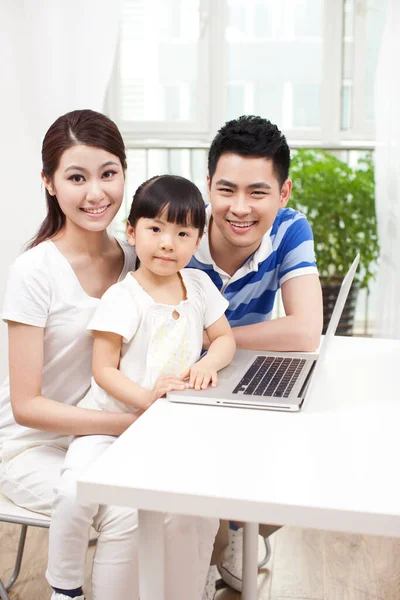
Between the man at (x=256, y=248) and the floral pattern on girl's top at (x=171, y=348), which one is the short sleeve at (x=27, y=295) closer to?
the floral pattern on girl's top at (x=171, y=348)

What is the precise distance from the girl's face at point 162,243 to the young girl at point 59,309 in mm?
116

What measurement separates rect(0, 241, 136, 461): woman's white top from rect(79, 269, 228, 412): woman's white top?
0.27 feet

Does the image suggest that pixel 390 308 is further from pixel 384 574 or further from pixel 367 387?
pixel 367 387

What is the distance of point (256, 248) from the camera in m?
1.73

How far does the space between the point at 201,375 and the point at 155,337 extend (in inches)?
4.7

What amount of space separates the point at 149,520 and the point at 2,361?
216 cm

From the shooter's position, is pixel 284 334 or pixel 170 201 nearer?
pixel 170 201

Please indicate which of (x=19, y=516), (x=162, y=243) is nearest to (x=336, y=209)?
(x=162, y=243)

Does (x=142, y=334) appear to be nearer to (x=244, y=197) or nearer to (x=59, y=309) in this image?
(x=59, y=309)

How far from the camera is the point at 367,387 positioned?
1295 mm

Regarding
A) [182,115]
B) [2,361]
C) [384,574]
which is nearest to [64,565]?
[384,574]

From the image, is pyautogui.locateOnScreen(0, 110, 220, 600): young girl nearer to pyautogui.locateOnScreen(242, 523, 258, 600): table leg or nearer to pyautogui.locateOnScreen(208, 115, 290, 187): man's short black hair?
pyautogui.locateOnScreen(208, 115, 290, 187): man's short black hair

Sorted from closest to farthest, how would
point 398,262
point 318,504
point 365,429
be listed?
1. point 318,504
2. point 365,429
3. point 398,262

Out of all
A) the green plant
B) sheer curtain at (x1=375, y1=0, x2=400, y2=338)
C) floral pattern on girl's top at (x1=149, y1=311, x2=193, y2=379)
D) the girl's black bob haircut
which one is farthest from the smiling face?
the green plant
